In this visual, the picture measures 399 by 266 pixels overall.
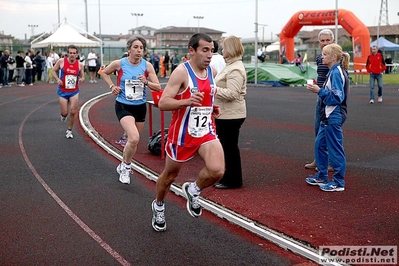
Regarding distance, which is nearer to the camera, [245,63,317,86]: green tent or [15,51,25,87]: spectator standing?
[245,63,317,86]: green tent

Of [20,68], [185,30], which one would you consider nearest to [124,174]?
[20,68]

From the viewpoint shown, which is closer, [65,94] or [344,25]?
[65,94]

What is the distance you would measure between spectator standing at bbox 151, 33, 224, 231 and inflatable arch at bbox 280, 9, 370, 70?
27.1m

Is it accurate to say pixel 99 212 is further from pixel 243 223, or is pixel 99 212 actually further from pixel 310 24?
pixel 310 24

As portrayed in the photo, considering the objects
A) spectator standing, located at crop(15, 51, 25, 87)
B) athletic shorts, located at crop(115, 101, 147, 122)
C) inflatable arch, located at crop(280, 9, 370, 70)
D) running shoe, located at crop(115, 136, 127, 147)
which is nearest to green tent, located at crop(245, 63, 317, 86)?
inflatable arch, located at crop(280, 9, 370, 70)

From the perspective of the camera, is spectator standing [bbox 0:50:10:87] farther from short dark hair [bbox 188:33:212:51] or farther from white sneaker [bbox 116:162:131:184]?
short dark hair [bbox 188:33:212:51]

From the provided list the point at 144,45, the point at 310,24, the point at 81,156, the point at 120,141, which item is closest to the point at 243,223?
the point at 144,45

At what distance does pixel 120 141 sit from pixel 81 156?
126 centimetres

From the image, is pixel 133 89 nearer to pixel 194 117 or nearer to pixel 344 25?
pixel 194 117

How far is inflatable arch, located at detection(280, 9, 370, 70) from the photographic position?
99.1 ft

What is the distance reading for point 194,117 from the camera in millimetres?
5164

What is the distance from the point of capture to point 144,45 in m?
8.24

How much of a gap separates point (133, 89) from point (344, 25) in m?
26.0

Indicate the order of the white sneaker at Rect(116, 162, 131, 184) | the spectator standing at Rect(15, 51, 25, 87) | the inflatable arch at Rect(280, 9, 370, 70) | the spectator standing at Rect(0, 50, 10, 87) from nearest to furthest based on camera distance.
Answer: the white sneaker at Rect(116, 162, 131, 184) < the spectator standing at Rect(0, 50, 10, 87) < the inflatable arch at Rect(280, 9, 370, 70) < the spectator standing at Rect(15, 51, 25, 87)
